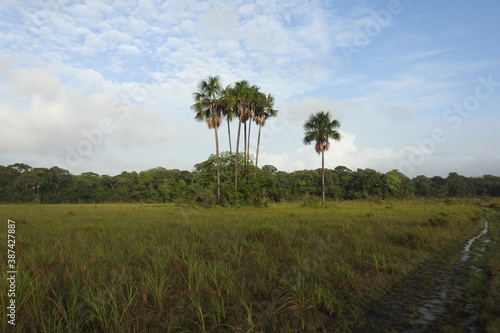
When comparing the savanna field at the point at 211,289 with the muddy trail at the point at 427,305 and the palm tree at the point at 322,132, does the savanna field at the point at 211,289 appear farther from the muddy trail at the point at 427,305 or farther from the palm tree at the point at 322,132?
the palm tree at the point at 322,132

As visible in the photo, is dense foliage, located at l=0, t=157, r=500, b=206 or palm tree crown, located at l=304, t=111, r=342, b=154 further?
dense foliage, located at l=0, t=157, r=500, b=206

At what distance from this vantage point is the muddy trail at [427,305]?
12.1ft

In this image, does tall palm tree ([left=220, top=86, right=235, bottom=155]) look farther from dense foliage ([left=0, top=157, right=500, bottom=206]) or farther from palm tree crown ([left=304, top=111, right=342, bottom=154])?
dense foliage ([left=0, top=157, right=500, bottom=206])

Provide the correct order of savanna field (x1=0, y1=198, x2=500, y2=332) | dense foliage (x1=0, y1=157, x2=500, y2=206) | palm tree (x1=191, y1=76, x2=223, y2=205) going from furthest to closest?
dense foliage (x1=0, y1=157, x2=500, y2=206)
palm tree (x1=191, y1=76, x2=223, y2=205)
savanna field (x1=0, y1=198, x2=500, y2=332)

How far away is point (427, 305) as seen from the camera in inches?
172

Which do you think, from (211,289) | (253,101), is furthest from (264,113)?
(211,289)

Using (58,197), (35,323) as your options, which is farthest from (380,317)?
(58,197)

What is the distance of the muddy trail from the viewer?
12.1ft

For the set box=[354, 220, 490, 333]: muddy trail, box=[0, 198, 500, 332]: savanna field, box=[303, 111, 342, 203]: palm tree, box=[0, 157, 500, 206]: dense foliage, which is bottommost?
box=[354, 220, 490, 333]: muddy trail

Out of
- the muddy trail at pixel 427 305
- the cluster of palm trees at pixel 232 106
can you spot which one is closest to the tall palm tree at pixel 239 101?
the cluster of palm trees at pixel 232 106

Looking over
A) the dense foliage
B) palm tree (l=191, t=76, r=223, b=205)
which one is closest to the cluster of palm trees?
palm tree (l=191, t=76, r=223, b=205)

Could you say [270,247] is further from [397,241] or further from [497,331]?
[497,331]

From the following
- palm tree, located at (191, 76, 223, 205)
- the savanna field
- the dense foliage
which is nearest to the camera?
the savanna field

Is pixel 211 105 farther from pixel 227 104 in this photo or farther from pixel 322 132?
pixel 322 132
